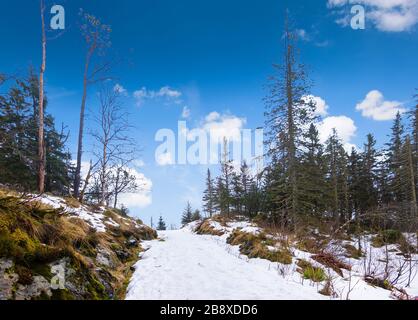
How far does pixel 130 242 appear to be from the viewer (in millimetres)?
9859

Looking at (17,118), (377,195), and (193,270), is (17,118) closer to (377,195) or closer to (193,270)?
(193,270)

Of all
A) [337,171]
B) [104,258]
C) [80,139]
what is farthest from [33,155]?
[337,171]

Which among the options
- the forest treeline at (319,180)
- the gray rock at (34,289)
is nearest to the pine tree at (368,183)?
A: the forest treeline at (319,180)

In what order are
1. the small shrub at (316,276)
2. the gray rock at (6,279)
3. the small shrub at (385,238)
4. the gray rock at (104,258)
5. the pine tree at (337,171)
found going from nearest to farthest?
the gray rock at (6,279) → the gray rock at (104,258) → the small shrub at (316,276) → the small shrub at (385,238) → the pine tree at (337,171)

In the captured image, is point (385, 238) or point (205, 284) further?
point (385, 238)

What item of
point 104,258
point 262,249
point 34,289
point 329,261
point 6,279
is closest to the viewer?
point 6,279

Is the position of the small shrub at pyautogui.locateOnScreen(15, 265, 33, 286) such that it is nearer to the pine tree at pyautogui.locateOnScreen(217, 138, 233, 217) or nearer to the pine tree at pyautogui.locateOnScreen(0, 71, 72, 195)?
the pine tree at pyautogui.locateOnScreen(0, 71, 72, 195)

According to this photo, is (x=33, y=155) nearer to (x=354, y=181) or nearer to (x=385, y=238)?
(x=385, y=238)

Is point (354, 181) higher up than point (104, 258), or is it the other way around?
point (354, 181)

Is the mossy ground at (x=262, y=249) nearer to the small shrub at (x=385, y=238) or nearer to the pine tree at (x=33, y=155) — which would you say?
the small shrub at (x=385, y=238)

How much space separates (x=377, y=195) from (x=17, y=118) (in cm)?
4093

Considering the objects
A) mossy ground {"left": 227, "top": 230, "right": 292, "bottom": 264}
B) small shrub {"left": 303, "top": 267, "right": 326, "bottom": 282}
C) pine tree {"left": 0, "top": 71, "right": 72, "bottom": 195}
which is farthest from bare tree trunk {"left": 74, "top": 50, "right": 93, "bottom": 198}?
small shrub {"left": 303, "top": 267, "right": 326, "bottom": 282}

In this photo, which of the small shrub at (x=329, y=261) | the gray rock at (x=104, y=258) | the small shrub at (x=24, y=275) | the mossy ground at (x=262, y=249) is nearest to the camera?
the small shrub at (x=24, y=275)
